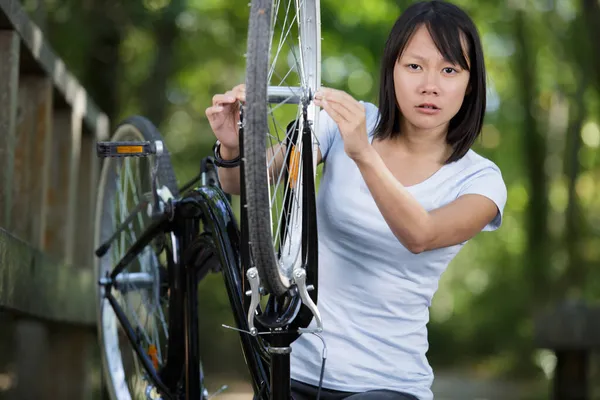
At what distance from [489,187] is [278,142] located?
50 cm

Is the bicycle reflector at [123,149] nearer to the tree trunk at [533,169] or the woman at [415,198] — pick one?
the woman at [415,198]

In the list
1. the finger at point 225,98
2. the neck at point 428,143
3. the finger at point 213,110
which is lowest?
the neck at point 428,143

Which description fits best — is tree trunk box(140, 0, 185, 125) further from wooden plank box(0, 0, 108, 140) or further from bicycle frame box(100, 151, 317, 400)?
bicycle frame box(100, 151, 317, 400)

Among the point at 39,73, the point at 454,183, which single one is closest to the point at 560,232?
the point at 39,73

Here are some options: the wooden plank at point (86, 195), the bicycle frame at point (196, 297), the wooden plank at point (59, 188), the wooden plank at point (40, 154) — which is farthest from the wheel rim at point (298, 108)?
the wooden plank at point (86, 195)

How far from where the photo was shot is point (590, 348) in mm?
6477

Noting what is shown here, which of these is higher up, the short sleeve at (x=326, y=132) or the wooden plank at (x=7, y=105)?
the wooden plank at (x=7, y=105)

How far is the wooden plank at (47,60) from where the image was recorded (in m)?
3.54

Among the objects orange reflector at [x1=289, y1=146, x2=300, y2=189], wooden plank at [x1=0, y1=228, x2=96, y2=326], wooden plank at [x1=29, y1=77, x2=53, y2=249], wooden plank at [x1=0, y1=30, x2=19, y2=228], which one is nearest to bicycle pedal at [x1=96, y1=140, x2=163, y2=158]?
wooden plank at [x1=0, y1=228, x2=96, y2=326]

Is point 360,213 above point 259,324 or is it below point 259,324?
above

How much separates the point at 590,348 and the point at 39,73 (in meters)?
3.76

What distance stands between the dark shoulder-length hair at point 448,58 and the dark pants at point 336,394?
22.2 inches

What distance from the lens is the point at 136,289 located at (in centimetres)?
369

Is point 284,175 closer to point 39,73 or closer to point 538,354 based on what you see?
point 39,73
